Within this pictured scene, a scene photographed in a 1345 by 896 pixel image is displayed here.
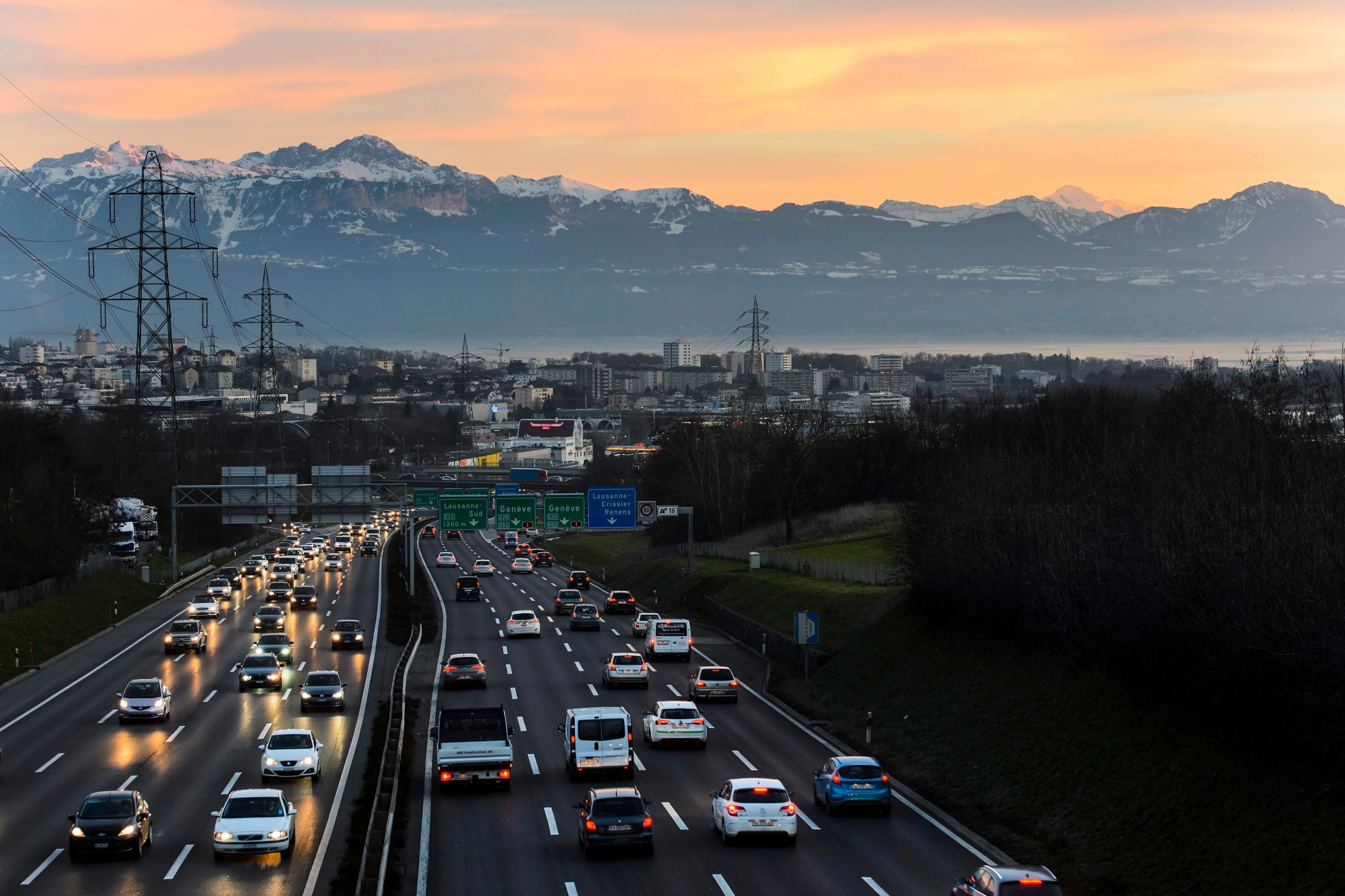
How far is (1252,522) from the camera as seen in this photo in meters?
29.8

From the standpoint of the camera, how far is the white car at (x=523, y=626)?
6228cm

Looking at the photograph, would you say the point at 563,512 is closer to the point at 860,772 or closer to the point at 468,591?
the point at 468,591

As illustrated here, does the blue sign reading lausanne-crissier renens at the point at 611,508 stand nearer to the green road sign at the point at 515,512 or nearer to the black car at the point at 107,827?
the green road sign at the point at 515,512

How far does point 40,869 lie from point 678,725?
57.4ft

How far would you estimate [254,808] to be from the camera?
25.8 m

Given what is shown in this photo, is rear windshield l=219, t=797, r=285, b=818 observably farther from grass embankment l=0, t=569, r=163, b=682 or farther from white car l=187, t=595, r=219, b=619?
white car l=187, t=595, r=219, b=619

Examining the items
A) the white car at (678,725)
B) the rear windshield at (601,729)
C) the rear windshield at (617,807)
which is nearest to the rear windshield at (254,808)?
the rear windshield at (617,807)

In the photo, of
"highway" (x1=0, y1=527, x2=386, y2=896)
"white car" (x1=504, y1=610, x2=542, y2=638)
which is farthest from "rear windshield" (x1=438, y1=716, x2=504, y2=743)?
"white car" (x1=504, y1=610, x2=542, y2=638)

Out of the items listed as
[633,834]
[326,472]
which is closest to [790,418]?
[326,472]

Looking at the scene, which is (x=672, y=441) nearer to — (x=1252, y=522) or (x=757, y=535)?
(x=757, y=535)

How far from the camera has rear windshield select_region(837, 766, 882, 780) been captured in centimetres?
2970

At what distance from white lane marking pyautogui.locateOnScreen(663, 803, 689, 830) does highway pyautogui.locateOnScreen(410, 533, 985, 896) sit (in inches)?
2.2

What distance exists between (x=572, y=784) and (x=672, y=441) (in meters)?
87.4

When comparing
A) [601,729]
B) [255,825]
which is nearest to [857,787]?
[601,729]
